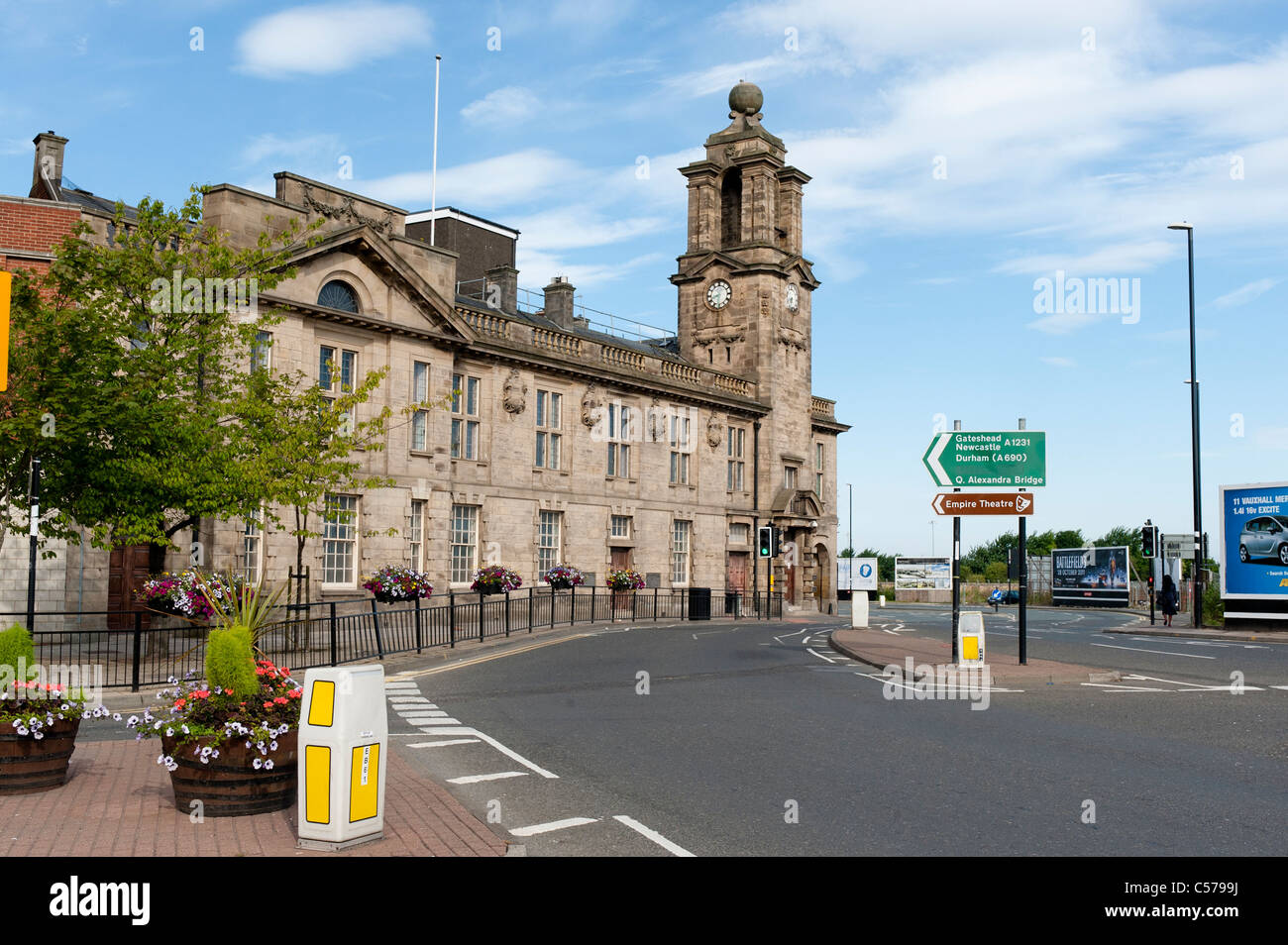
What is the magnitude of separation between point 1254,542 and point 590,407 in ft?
75.2

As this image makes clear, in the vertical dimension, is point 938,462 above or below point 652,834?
above

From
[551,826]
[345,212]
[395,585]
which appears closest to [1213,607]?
[395,585]

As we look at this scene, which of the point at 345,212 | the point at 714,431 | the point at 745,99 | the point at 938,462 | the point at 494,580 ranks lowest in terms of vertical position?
the point at 494,580

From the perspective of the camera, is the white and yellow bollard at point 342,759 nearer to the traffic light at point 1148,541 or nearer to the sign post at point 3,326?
the sign post at point 3,326

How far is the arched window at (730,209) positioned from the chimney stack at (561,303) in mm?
10751

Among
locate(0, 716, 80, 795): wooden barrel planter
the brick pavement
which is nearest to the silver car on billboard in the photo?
the brick pavement

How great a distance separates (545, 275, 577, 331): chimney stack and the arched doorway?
18.5 meters

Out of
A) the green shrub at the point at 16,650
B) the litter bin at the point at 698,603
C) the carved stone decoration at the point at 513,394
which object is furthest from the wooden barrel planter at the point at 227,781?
the litter bin at the point at 698,603

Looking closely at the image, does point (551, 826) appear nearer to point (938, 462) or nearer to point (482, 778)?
point (482, 778)

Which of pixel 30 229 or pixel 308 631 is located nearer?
pixel 308 631

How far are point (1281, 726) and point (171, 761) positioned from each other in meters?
12.4

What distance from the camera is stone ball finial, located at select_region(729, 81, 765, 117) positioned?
5578 cm

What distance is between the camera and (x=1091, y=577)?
2707 inches

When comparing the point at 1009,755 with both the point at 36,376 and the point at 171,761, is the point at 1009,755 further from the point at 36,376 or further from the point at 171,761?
the point at 36,376
